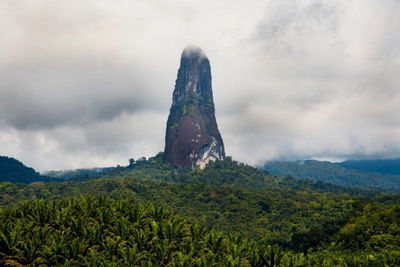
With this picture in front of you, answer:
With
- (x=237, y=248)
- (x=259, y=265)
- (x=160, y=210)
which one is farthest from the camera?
(x=160, y=210)

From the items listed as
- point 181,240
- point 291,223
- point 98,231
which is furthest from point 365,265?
point 291,223

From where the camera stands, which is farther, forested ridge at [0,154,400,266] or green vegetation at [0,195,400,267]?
forested ridge at [0,154,400,266]

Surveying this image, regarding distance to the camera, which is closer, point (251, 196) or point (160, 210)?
point (160, 210)

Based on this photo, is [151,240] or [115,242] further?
[151,240]

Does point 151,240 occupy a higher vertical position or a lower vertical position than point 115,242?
lower

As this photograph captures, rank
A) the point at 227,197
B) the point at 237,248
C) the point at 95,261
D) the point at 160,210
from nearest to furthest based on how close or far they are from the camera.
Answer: the point at 95,261, the point at 237,248, the point at 160,210, the point at 227,197

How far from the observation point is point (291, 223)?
143 m

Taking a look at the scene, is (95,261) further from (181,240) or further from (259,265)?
(259,265)

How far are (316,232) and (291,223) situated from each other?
3108 centimetres

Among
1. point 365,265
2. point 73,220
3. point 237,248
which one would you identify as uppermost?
point 73,220

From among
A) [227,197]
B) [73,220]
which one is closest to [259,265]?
[73,220]

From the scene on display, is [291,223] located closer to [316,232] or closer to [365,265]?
[316,232]

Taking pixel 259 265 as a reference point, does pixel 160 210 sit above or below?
above

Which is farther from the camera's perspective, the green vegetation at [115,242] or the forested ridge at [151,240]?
the forested ridge at [151,240]
